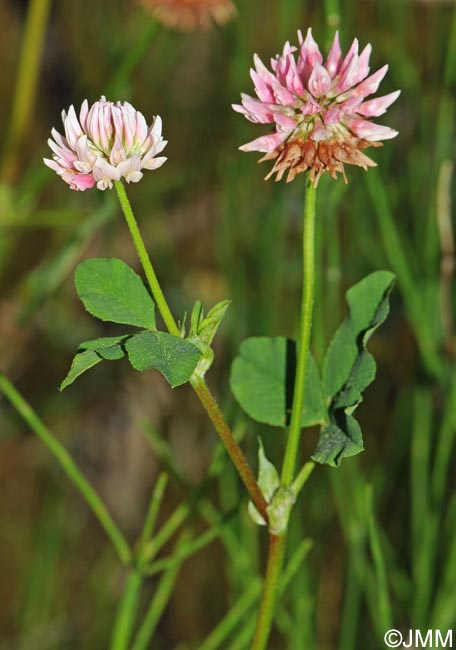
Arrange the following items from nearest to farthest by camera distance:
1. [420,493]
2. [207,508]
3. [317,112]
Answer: [317,112] → [207,508] → [420,493]

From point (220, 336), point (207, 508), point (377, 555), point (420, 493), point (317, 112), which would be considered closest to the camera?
point (317, 112)

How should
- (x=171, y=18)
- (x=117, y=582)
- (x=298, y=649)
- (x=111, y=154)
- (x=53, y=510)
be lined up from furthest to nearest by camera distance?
(x=117, y=582) < (x=53, y=510) < (x=171, y=18) < (x=298, y=649) < (x=111, y=154)

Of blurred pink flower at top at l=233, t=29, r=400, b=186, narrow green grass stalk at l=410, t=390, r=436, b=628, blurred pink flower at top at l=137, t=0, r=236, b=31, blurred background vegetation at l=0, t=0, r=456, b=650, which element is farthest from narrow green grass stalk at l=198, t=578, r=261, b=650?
blurred pink flower at top at l=137, t=0, r=236, b=31

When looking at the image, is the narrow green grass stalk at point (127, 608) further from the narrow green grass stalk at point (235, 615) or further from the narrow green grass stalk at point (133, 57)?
the narrow green grass stalk at point (133, 57)

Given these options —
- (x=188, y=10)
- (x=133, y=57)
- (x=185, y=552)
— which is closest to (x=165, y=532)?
(x=185, y=552)

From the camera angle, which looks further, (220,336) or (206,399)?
(220,336)

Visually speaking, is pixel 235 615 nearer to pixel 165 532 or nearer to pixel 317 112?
pixel 165 532

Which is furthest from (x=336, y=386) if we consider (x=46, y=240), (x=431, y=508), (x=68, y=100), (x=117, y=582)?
(x=68, y=100)

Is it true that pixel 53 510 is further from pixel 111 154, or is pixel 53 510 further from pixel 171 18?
pixel 111 154
